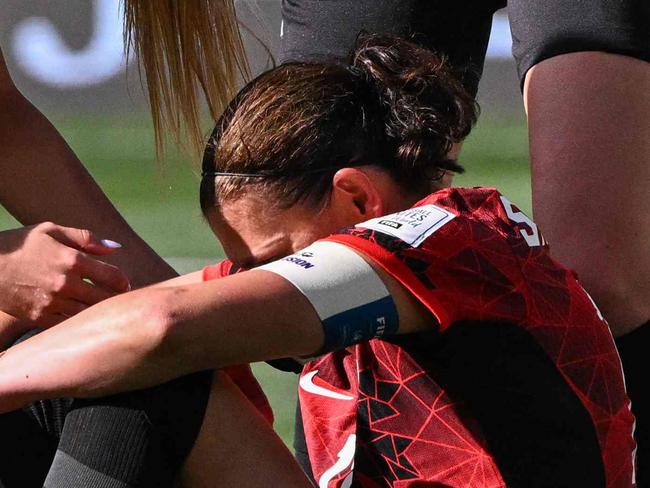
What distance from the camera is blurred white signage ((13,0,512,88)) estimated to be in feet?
8.90

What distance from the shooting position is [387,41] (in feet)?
4.47

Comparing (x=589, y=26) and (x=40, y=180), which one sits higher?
(x=589, y=26)

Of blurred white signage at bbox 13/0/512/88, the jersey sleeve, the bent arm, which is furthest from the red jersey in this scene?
blurred white signage at bbox 13/0/512/88

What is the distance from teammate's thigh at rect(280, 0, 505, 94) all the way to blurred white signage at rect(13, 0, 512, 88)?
1114 millimetres

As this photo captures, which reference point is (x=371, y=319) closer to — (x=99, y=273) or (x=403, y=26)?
(x=99, y=273)

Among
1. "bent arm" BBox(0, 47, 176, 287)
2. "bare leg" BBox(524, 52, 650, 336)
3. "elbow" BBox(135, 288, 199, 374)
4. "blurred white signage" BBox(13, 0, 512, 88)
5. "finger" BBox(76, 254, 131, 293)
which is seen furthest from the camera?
"blurred white signage" BBox(13, 0, 512, 88)

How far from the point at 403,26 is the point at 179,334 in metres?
0.67

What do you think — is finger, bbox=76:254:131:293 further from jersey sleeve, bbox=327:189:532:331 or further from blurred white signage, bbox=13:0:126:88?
blurred white signage, bbox=13:0:126:88

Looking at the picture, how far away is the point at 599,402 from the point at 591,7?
44 cm

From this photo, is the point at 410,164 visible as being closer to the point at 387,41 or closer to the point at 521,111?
the point at 387,41

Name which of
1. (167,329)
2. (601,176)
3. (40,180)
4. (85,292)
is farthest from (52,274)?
(601,176)

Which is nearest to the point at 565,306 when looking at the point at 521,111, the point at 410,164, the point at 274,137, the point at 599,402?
the point at 599,402

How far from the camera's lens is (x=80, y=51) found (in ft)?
9.04

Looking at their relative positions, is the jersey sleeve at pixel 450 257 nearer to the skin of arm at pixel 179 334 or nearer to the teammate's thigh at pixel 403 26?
the skin of arm at pixel 179 334
